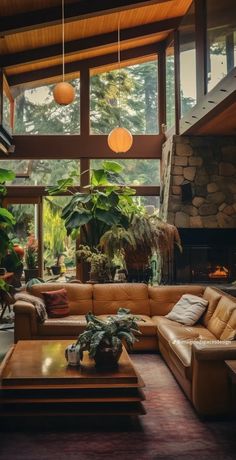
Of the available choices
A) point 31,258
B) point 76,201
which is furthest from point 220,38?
point 31,258

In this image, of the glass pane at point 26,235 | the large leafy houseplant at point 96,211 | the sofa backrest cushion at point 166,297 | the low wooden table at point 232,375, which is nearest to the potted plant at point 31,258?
the glass pane at point 26,235

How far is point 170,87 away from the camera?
944cm

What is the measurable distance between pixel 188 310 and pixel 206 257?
296 centimetres

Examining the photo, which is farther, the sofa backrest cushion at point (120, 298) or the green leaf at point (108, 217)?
the green leaf at point (108, 217)

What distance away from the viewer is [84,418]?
3.73 m

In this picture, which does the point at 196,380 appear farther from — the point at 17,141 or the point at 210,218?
the point at 17,141

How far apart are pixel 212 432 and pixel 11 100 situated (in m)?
Result: 7.47

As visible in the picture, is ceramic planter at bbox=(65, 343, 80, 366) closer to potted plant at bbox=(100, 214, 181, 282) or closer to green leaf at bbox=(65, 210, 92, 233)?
potted plant at bbox=(100, 214, 181, 282)

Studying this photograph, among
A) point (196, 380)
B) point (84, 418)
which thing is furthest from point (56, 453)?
point (196, 380)

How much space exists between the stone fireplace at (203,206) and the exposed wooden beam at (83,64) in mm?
2537

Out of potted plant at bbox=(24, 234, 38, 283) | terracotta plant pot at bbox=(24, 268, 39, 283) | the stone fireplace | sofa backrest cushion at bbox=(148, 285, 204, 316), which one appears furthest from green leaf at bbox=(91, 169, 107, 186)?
sofa backrest cushion at bbox=(148, 285, 204, 316)

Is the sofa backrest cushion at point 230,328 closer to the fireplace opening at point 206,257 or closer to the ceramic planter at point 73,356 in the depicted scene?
the ceramic planter at point 73,356

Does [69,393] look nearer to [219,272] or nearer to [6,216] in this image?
[6,216]

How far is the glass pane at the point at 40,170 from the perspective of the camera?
9688 millimetres
